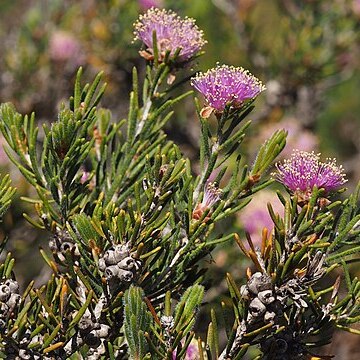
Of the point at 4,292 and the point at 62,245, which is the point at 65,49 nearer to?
the point at 62,245

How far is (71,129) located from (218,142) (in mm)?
193

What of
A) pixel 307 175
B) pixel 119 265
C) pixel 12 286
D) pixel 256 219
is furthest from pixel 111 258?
pixel 256 219

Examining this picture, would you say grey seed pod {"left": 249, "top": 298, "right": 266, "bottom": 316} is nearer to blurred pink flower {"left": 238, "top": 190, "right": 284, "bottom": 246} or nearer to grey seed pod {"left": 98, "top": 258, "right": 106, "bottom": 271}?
grey seed pod {"left": 98, "top": 258, "right": 106, "bottom": 271}

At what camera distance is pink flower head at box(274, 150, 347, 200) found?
76 centimetres

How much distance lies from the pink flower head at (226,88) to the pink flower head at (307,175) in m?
0.11

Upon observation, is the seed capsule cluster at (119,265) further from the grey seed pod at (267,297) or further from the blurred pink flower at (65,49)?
the blurred pink flower at (65,49)

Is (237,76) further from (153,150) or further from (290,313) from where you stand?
(290,313)

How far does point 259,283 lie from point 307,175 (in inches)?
5.8

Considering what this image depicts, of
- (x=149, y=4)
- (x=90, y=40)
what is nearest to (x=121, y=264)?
(x=149, y=4)

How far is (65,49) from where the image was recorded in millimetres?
2299

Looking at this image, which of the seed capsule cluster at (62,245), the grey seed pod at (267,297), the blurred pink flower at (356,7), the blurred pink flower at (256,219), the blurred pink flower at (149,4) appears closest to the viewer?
the grey seed pod at (267,297)

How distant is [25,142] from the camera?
36.0 inches

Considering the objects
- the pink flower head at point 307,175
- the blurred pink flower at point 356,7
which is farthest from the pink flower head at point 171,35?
the blurred pink flower at point 356,7

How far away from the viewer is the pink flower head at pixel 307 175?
2.48 ft
